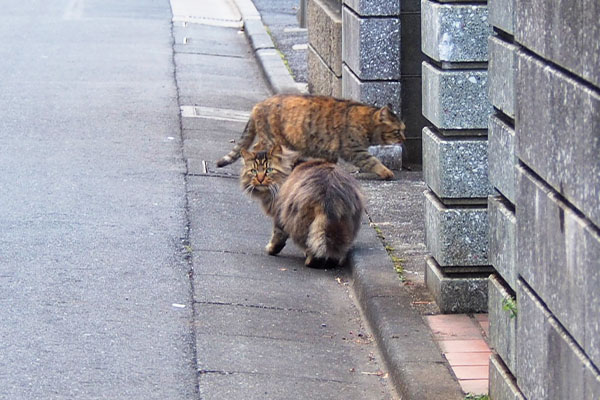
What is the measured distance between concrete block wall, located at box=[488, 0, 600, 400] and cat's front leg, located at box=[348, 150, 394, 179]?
4.47 m

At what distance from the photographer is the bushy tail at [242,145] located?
9.17m

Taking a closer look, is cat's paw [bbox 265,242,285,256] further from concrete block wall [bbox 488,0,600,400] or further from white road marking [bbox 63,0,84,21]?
white road marking [bbox 63,0,84,21]

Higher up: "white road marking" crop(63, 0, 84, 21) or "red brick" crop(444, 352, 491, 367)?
"white road marking" crop(63, 0, 84, 21)

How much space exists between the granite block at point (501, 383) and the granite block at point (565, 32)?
124 centimetres

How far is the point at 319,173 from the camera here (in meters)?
6.97

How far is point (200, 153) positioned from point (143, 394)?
5.17 m

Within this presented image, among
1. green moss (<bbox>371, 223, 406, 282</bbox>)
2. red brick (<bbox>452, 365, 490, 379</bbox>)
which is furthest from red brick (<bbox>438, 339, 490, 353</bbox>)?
green moss (<bbox>371, 223, 406, 282</bbox>)

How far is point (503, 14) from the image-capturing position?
4.23 meters

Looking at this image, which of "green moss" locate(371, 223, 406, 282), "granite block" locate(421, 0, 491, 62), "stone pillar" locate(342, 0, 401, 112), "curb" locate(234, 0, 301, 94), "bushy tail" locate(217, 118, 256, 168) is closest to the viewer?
"granite block" locate(421, 0, 491, 62)

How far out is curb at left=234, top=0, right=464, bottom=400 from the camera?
4.81m

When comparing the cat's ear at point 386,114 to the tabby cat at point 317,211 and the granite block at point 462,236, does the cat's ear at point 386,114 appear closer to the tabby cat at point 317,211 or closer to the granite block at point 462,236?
the tabby cat at point 317,211

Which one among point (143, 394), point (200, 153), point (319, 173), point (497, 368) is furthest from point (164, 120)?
point (497, 368)

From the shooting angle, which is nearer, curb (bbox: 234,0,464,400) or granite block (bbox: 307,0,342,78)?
curb (bbox: 234,0,464,400)

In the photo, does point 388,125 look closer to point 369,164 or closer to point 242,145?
point 369,164
